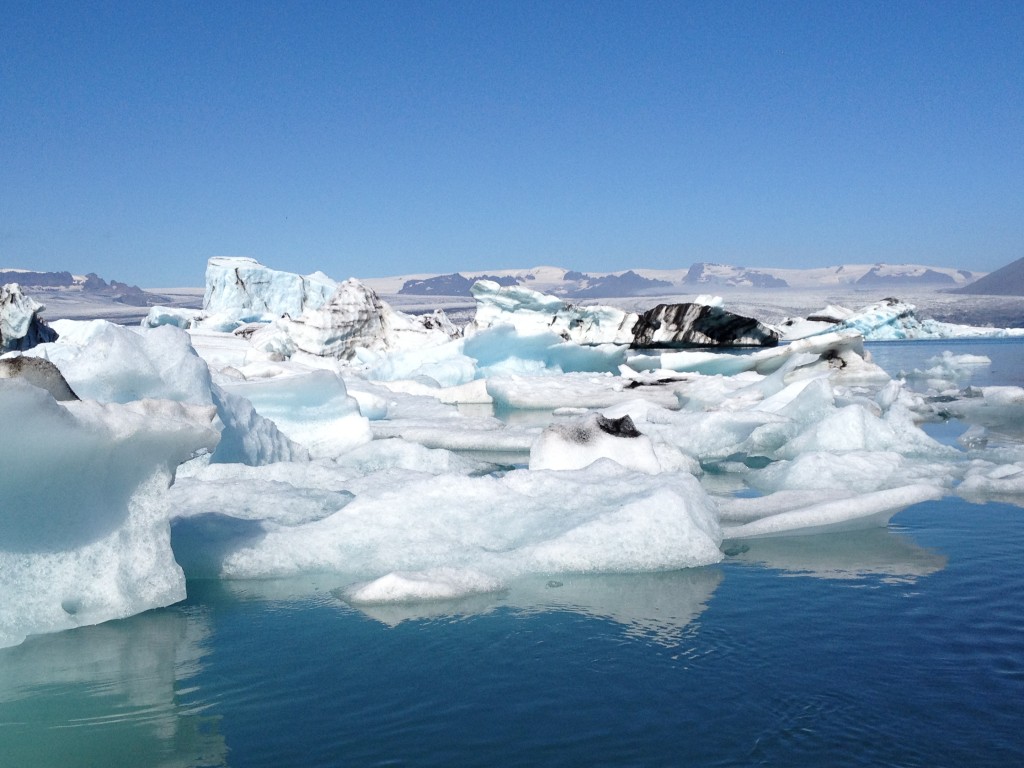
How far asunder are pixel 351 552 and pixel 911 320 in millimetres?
40703

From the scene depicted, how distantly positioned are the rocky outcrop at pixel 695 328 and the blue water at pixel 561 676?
70.7ft

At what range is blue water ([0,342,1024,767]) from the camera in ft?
7.09

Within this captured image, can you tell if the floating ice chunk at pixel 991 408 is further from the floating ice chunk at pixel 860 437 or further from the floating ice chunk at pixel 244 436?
the floating ice chunk at pixel 244 436

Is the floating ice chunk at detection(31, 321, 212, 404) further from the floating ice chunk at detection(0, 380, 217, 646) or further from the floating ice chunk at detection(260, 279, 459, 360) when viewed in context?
the floating ice chunk at detection(260, 279, 459, 360)

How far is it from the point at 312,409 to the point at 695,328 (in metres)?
18.5

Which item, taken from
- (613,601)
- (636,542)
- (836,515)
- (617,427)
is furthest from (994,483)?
(613,601)

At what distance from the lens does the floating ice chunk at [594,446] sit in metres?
5.41

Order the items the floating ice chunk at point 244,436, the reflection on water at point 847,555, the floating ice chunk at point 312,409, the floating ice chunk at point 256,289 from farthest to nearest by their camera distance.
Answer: the floating ice chunk at point 256,289, the floating ice chunk at point 312,409, the floating ice chunk at point 244,436, the reflection on water at point 847,555

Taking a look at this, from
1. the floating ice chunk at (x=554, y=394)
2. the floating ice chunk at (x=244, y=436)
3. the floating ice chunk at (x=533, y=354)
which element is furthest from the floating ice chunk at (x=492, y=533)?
the floating ice chunk at (x=533, y=354)

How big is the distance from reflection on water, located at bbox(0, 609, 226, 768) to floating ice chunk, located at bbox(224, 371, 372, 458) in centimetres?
495

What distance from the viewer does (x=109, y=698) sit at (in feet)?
8.26

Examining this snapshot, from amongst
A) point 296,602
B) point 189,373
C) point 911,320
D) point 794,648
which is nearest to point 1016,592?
point 794,648

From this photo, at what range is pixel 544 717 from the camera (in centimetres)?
233

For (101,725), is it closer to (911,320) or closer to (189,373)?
(189,373)
